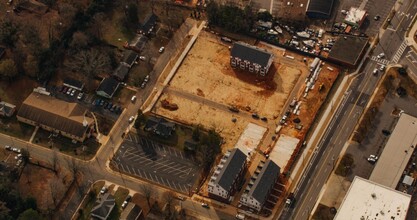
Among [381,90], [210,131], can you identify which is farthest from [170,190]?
[381,90]

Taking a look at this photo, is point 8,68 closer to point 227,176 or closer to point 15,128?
point 15,128

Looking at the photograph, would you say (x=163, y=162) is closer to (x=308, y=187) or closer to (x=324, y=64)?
(x=308, y=187)

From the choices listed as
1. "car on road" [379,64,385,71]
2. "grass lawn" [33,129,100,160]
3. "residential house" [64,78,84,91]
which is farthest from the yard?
"car on road" [379,64,385,71]

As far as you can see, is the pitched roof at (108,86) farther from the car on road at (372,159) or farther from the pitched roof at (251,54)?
the car on road at (372,159)

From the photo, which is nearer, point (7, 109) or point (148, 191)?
point (148, 191)

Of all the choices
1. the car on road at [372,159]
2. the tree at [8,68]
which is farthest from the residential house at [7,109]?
the car on road at [372,159]

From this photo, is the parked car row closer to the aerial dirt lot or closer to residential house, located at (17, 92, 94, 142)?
residential house, located at (17, 92, 94, 142)

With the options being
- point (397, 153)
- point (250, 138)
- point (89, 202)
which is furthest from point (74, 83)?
point (397, 153)
